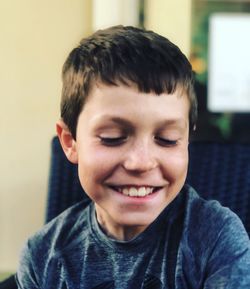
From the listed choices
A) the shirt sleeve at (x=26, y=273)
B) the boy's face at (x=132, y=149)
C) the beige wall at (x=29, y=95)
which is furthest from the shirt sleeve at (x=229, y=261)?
the beige wall at (x=29, y=95)

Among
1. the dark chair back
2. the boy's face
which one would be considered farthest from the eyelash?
the dark chair back

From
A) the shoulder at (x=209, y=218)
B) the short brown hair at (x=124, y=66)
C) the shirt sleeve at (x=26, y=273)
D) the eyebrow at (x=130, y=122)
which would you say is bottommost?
the shirt sleeve at (x=26, y=273)

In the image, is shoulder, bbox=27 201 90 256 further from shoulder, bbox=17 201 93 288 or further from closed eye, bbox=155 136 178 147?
closed eye, bbox=155 136 178 147

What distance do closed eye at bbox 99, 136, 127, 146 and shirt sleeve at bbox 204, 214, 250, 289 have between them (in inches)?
10.2

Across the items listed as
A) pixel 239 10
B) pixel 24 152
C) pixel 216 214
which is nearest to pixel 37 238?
pixel 216 214

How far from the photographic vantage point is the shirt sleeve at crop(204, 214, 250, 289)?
36.8 inches

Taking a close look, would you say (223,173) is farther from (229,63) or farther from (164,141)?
(164,141)

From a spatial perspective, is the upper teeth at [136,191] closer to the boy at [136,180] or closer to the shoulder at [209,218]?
the boy at [136,180]

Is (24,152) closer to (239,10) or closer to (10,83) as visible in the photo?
(10,83)

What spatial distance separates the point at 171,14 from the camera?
1.69 metres

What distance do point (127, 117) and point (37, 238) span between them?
43 centimetres

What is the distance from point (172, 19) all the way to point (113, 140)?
875mm

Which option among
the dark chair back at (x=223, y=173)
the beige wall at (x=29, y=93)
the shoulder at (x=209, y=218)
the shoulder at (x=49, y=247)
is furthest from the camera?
the beige wall at (x=29, y=93)

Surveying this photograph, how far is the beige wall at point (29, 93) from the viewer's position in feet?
5.92
